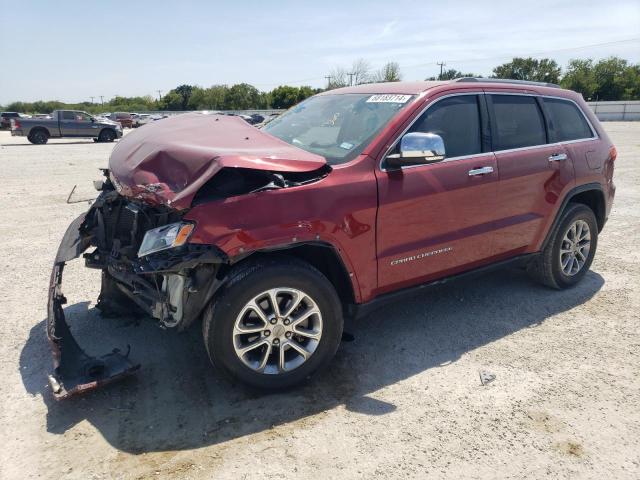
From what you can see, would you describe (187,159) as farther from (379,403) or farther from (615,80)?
(615,80)

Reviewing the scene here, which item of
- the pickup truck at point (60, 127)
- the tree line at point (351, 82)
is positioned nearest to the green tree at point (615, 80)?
the tree line at point (351, 82)

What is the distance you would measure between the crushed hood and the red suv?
13 mm

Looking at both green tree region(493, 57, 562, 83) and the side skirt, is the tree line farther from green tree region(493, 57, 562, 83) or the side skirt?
the side skirt

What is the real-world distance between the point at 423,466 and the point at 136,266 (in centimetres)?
192

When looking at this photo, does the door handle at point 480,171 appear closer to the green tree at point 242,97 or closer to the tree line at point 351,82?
the tree line at point 351,82

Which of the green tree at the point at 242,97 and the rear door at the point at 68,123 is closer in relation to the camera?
the rear door at the point at 68,123

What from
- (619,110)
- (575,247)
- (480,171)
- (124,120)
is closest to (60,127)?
(124,120)

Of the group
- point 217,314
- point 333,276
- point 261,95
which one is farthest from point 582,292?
point 261,95

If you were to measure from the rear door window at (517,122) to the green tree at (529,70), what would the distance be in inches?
3214

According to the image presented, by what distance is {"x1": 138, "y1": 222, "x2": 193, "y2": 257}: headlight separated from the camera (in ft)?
8.91

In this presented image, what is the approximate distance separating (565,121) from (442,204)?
6.58 ft

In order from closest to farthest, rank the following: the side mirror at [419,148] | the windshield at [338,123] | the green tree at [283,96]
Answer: the side mirror at [419,148] → the windshield at [338,123] → the green tree at [283,96]

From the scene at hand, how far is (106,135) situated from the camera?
24.8 m

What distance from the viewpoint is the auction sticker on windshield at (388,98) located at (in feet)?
11.9
